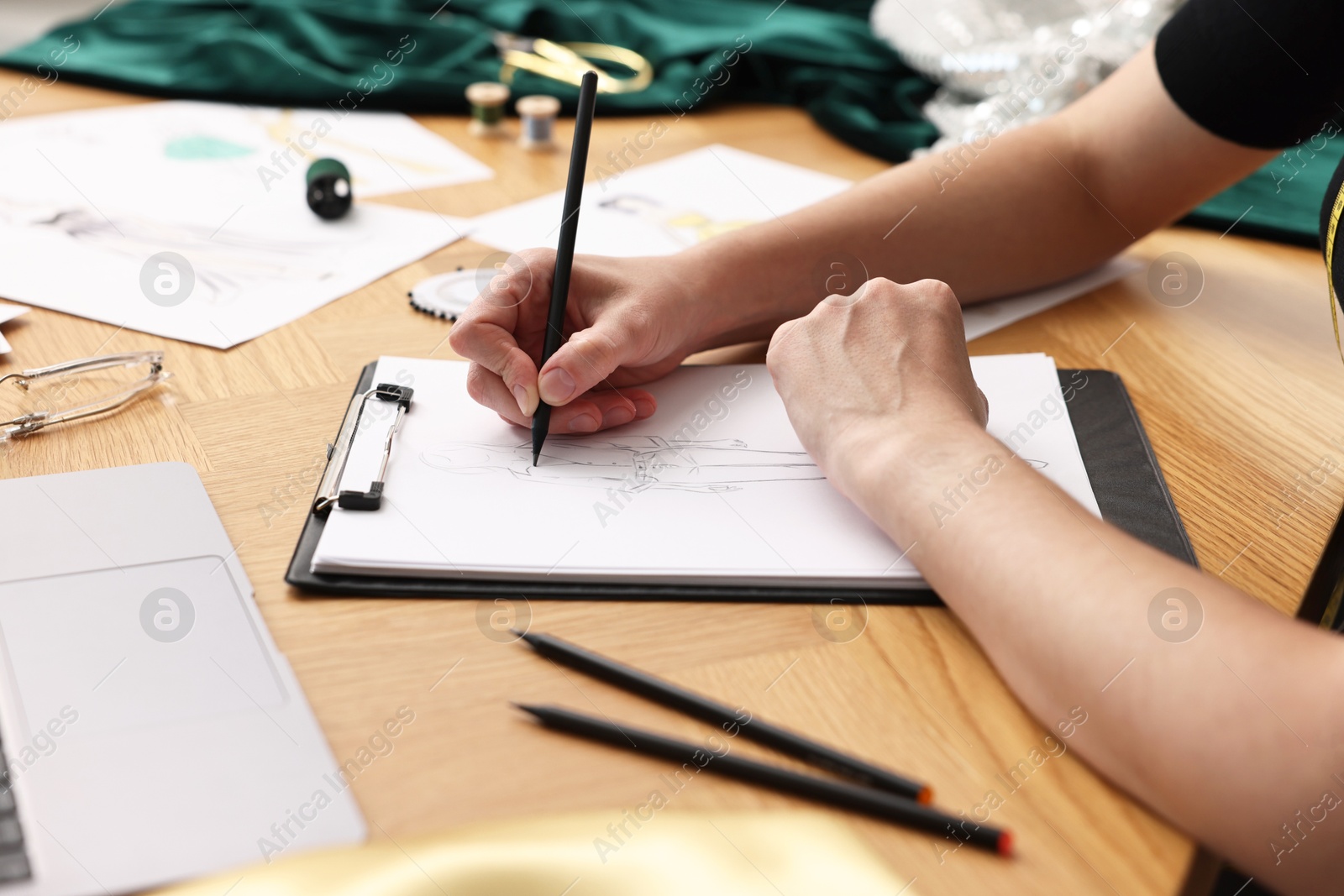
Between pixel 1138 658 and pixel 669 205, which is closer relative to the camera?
pixel 1138 658

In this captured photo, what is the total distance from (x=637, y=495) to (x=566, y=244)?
0.18m

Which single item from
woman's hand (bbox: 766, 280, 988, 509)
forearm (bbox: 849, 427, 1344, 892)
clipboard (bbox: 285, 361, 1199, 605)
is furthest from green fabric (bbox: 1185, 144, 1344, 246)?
forearm (bbox: 849, 427, 1344, 892)

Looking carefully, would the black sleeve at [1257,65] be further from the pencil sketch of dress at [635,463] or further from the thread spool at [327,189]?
the thread spool at [327,189]

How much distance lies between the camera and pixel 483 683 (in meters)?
0.52

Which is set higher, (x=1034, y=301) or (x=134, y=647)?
(x=1034, y=301)

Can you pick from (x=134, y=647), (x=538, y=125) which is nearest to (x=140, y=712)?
(x=134, y=647)


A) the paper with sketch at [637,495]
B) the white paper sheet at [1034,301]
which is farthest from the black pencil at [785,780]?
the white paper sheet at [1034,301]

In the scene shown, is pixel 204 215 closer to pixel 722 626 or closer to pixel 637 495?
pixel 637 495

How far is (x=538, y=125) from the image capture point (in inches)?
51.3

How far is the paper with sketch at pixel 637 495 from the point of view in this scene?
0.60 meters

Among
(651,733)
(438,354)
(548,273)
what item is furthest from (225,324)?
(651,733)

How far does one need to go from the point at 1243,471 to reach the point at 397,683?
22.6 inches

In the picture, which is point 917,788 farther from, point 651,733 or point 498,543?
point 498,543

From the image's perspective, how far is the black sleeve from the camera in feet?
3.00
